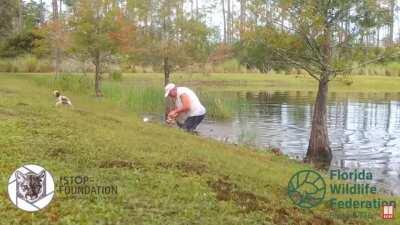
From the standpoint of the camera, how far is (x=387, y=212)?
718 cm

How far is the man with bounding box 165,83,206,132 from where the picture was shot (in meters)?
12.7

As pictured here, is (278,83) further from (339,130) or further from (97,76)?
(339,130)

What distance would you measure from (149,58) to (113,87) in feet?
16.4

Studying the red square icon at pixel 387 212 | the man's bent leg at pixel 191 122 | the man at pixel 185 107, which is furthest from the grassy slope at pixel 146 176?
the man's bent leg at pixel 191 122


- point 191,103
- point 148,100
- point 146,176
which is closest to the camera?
point 146,176

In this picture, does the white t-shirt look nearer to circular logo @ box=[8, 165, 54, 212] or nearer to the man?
the man

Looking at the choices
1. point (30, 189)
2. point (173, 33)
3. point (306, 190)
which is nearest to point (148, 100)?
point (173, 33)

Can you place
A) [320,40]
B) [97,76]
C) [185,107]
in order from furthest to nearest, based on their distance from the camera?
[97,76] → [320,40] → [185,107]

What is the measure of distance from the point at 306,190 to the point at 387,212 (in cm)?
→ 102

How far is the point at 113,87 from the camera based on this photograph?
1007 inches

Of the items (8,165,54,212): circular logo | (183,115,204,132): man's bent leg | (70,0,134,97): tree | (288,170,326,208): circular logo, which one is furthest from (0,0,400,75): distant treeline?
(8,165,54,212): circular logo

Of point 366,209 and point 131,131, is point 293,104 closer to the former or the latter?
point 131,131

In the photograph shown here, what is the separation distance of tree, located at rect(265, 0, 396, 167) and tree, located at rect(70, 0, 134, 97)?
12268mm

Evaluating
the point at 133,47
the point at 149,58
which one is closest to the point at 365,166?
the point at 149,58
